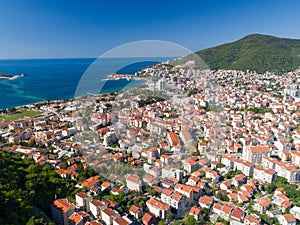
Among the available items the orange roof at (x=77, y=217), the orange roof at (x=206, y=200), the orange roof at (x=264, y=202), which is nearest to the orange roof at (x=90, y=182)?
the orange roof at (x=77, y=217)

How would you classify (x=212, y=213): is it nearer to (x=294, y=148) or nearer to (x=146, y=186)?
(x=146, y=186)

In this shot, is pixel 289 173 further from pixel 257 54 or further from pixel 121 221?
pixel 257 54

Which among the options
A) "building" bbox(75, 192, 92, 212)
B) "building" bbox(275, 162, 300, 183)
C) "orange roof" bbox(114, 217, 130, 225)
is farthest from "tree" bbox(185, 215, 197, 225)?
"building" bbox(275, 162, 300, 183)

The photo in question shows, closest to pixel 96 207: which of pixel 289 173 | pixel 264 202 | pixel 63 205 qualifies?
pixel 63 205

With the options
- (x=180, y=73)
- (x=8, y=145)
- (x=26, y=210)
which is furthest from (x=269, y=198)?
(x=8, y=145)

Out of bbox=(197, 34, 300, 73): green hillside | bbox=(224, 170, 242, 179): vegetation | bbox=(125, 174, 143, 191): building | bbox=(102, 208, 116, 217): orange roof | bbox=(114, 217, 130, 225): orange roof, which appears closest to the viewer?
bbox=(114, 217, 130, 225): orange roof

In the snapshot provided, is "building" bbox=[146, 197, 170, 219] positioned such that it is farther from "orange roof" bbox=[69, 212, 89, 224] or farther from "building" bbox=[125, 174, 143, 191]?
"orange roof" bbox=[69, 212, 89, 224]

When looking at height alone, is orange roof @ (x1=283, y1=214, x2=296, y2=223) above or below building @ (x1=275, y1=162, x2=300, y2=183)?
below

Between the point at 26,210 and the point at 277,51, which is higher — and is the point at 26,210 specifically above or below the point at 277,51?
below
